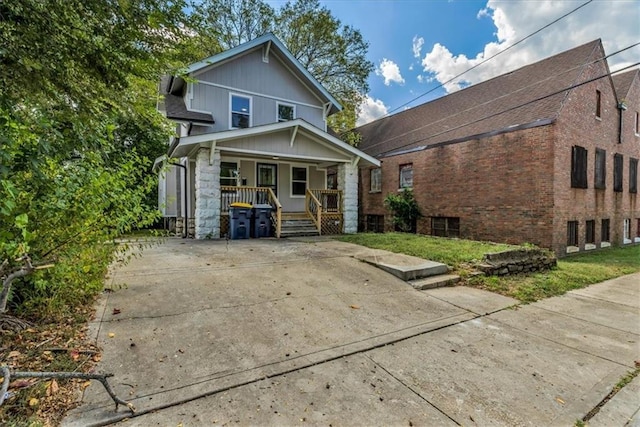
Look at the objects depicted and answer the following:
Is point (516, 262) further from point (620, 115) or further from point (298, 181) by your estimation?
point (620, 115)

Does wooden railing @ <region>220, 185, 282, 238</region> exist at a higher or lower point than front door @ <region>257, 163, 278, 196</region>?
lower

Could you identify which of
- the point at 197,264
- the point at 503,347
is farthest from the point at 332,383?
the point at 197,264

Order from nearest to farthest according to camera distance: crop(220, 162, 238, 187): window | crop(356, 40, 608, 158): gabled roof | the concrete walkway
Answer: the concrete walkway
crop(356, 40, 608, 158): gabled roof
crop(220, 162, 238, 187): window

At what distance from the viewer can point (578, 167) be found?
11.1 meters

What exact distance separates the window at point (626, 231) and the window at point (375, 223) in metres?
11.1

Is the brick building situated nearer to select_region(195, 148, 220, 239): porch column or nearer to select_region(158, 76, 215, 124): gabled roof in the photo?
select_region(195, 148, 220, 239): porch column

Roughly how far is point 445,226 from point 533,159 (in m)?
4.14

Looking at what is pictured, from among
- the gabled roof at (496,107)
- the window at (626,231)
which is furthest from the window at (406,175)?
the window at (626,231)

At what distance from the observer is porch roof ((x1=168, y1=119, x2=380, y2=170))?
30.9 ft

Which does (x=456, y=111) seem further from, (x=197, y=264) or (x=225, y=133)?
(x=197, y=264)

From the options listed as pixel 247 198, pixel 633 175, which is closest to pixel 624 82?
pixel 633 175

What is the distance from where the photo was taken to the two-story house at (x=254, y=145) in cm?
1010

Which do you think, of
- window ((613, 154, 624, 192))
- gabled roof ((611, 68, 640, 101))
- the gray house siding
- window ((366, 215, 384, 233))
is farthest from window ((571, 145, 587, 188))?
the gray house siding

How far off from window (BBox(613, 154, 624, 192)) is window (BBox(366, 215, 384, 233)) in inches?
401
